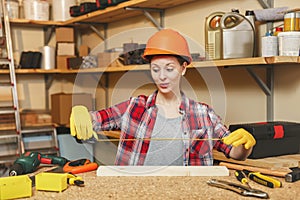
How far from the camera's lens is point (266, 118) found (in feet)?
7.02

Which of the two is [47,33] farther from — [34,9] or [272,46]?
[272,46]

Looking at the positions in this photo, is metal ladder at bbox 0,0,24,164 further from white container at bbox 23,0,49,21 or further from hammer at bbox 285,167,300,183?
hammer at bbox 285,167,300,183

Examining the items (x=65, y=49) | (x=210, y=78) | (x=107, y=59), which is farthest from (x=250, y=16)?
(x=65, y=49)

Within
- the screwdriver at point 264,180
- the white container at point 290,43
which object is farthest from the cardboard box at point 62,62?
the screwdriver at point 264,180

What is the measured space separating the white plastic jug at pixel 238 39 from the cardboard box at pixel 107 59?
99 centimetres

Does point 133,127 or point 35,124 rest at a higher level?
point 133,127

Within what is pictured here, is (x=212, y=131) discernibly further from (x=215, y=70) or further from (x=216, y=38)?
(x=215, y=70)

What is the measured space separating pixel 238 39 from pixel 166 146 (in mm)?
658

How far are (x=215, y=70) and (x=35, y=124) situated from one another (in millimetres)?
1818

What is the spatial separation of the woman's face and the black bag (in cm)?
212

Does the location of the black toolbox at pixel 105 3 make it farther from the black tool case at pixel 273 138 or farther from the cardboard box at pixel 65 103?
the black tool case at pixel 273 138

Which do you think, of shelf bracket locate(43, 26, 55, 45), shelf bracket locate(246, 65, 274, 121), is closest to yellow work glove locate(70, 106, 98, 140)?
shelf bracket locate(246, 65, 274, 121)

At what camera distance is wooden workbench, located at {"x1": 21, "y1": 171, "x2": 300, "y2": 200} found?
1143mm

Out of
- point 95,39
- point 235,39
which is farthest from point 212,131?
point 95,39
